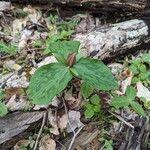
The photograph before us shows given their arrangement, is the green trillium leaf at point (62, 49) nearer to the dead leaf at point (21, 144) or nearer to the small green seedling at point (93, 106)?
the small green seedling at point (93, 106)

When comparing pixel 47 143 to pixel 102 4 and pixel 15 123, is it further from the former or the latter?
pixel 102 4

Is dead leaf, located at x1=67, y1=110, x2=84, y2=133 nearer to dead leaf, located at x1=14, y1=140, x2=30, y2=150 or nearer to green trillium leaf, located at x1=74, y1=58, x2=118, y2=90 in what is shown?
dead leaf, located at x1=14, y1=140, x2=30, y2=150

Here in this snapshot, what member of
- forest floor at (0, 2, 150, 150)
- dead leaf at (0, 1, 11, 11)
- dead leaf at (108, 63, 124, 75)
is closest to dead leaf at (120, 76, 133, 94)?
forest floor at (0, 2, 150, 150)

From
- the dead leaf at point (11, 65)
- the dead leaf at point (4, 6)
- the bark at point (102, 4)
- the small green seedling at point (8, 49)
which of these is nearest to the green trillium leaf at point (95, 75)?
the dead leaf at point (11, 65)

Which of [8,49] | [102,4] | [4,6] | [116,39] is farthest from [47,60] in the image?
[4,6]

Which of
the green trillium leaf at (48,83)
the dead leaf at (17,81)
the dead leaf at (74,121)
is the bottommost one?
the dead leaf at (74,121)

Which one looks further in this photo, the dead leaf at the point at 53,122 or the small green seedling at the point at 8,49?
the small green seedling at the point at 8,49
